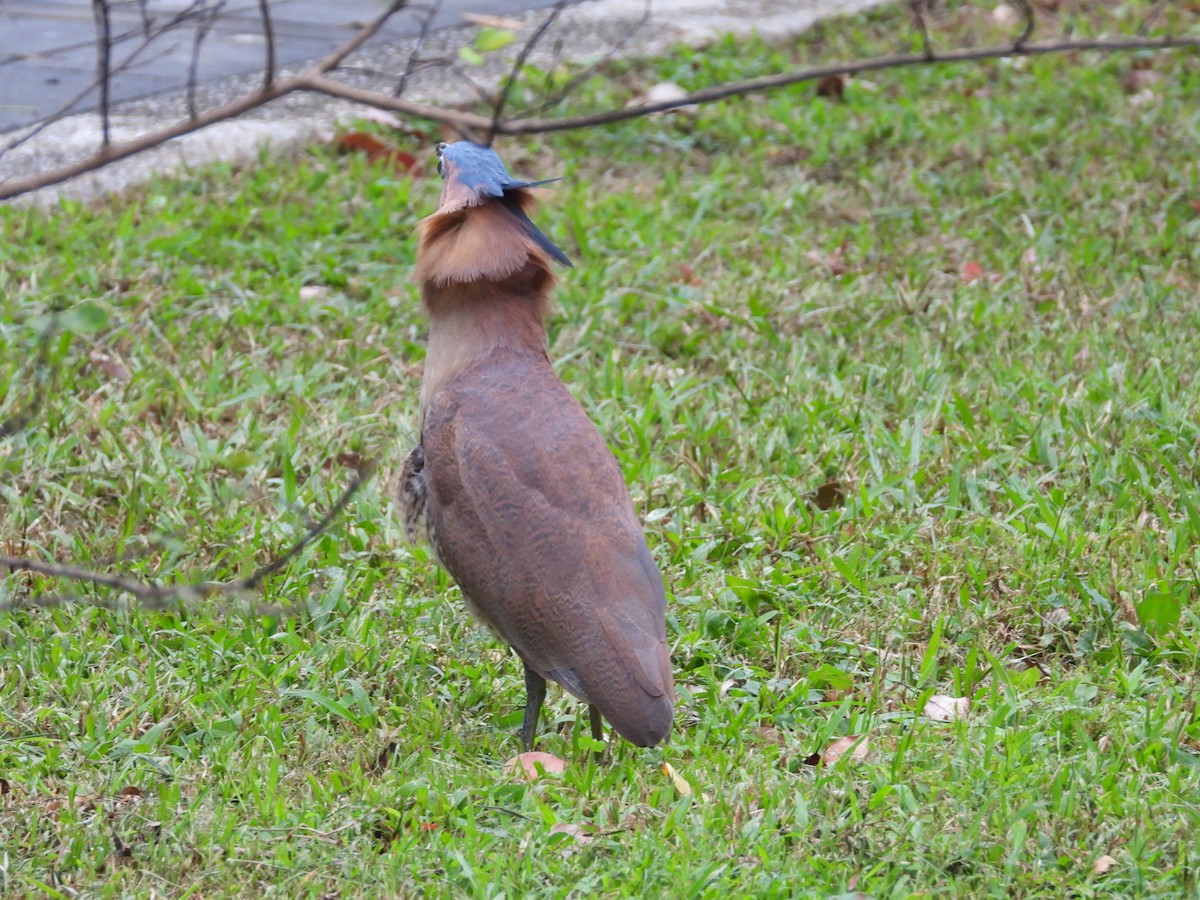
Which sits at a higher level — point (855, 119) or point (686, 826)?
point (855, 119)

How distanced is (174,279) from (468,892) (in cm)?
340

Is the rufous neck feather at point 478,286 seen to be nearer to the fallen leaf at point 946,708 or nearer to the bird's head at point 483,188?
the bird's head at point 483,188

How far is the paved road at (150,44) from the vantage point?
→ 6.93 metres

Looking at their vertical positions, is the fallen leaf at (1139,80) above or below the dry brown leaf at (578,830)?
above

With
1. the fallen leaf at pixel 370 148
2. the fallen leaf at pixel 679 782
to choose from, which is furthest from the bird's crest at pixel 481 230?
the fallen leaf at pixel 370 148

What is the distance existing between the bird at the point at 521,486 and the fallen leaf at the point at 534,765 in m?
0.11

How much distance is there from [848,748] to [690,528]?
1.14 meters

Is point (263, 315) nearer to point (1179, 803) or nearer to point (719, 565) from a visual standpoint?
point (719, 565)

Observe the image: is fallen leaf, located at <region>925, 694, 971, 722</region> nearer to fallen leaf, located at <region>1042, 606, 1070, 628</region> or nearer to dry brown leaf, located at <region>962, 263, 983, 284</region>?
fallen leaf, located at <region>1042, 606, 1070, 628</region>

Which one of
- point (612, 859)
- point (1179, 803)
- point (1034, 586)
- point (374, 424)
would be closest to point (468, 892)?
point (612, 859)

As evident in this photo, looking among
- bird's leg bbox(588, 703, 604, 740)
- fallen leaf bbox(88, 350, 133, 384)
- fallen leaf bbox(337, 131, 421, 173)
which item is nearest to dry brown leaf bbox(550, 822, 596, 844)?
bird's leg bbox(588, 703, 604, 740)

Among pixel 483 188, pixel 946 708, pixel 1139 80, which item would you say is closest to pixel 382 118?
pixel 483 188

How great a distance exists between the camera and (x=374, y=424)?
15.5 ft

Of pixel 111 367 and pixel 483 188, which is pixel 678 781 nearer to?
pixel 483 188
